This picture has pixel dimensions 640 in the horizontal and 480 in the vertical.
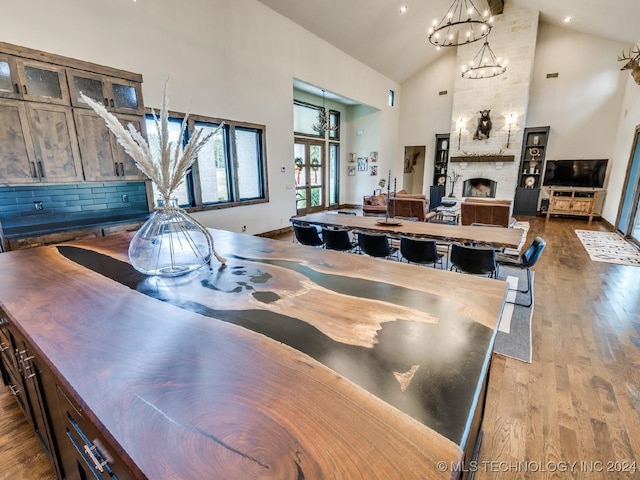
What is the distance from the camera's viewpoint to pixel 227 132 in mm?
5234

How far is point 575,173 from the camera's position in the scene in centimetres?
828

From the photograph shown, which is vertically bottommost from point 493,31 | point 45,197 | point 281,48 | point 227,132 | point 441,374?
point 441,374

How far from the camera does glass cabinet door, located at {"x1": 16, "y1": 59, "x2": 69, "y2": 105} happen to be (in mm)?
2787

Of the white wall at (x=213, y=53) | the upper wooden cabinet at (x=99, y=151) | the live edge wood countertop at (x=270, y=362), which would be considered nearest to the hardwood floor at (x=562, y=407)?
the live edge wood countertop at (x=270, y=362)

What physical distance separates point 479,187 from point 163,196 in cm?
1001

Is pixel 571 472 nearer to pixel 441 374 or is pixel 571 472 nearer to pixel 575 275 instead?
pixel 441 374

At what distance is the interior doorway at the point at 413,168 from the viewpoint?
11415mm

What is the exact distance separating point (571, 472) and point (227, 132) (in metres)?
5.57

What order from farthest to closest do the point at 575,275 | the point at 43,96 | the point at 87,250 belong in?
the point at 575,275, the point at 43,96, the point at 87,250

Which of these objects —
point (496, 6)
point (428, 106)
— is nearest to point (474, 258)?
point (496, 6)

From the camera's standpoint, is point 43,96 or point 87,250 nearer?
point 87,250

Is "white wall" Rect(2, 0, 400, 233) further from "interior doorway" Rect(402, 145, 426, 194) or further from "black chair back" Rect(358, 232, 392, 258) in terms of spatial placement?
"interior doorway" Rect(402, 145, 426, 194)

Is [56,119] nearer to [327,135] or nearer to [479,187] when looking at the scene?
[327,135]

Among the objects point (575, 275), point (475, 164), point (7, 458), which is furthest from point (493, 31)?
point (7, 458)
